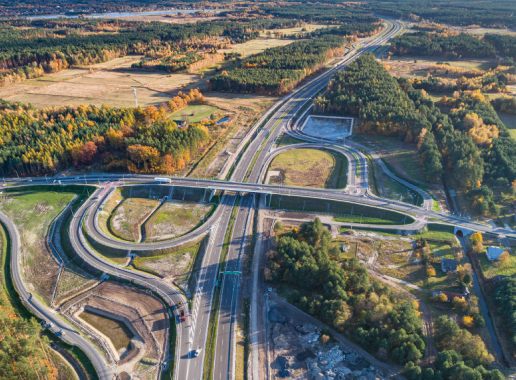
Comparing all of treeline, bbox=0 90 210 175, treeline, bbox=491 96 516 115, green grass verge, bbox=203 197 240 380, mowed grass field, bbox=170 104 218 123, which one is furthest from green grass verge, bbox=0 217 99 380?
treeline, bbox=491 96 516 115

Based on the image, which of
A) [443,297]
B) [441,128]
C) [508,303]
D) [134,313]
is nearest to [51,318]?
[134,313]

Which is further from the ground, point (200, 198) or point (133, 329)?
point (200, 198)

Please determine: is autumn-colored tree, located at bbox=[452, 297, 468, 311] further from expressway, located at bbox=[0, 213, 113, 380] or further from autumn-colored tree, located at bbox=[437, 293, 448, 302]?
expressway, located at bbox=[0, 213, 113, 380]

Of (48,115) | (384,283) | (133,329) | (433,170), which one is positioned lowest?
(133,329)

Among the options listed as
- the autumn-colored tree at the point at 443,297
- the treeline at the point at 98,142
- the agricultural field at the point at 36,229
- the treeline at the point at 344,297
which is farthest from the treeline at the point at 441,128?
the agricultural field at the point at 36,229

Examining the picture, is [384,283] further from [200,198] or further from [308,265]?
[200,198]

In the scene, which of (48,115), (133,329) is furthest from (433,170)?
(48,115)

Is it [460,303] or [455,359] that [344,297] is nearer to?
[455,359]
